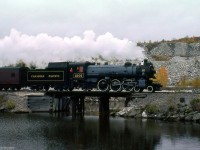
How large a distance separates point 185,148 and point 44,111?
A: 3027 centimetres

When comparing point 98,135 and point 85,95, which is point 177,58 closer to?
point 85,95

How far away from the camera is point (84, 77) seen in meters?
51.6

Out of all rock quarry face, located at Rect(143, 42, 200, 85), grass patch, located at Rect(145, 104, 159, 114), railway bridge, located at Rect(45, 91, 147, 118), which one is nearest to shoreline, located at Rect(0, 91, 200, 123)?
grass patch, located at Rect(145, 104, 159, 114)

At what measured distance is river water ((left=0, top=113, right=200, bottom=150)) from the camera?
96.0 feet

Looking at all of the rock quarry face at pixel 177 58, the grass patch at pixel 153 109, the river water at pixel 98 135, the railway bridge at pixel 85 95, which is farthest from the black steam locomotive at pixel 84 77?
the rock quarry face at pixel 177 58

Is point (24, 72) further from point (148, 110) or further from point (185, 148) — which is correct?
point (185, 148)

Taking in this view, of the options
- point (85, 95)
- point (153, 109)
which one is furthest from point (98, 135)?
point (85, 95)

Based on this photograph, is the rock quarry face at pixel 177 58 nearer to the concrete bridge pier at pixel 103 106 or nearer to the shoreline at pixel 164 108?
the concrete bridge pier at pixel 103 106

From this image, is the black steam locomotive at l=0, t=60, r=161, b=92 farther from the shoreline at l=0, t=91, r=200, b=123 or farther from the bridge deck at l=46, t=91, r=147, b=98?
the shoreline at l=0, t=91, r=200, b=123

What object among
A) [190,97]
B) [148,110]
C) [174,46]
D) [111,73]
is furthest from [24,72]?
[174,46]

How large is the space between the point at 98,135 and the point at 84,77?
18.3 metres

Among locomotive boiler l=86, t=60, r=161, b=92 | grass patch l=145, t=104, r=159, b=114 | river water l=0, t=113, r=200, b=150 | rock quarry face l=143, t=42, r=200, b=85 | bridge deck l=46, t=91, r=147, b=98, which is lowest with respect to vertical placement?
river water l=0, t=113, r=200, b=150

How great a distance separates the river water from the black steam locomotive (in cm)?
666

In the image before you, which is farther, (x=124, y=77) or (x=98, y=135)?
→ (x=124, y=77)
